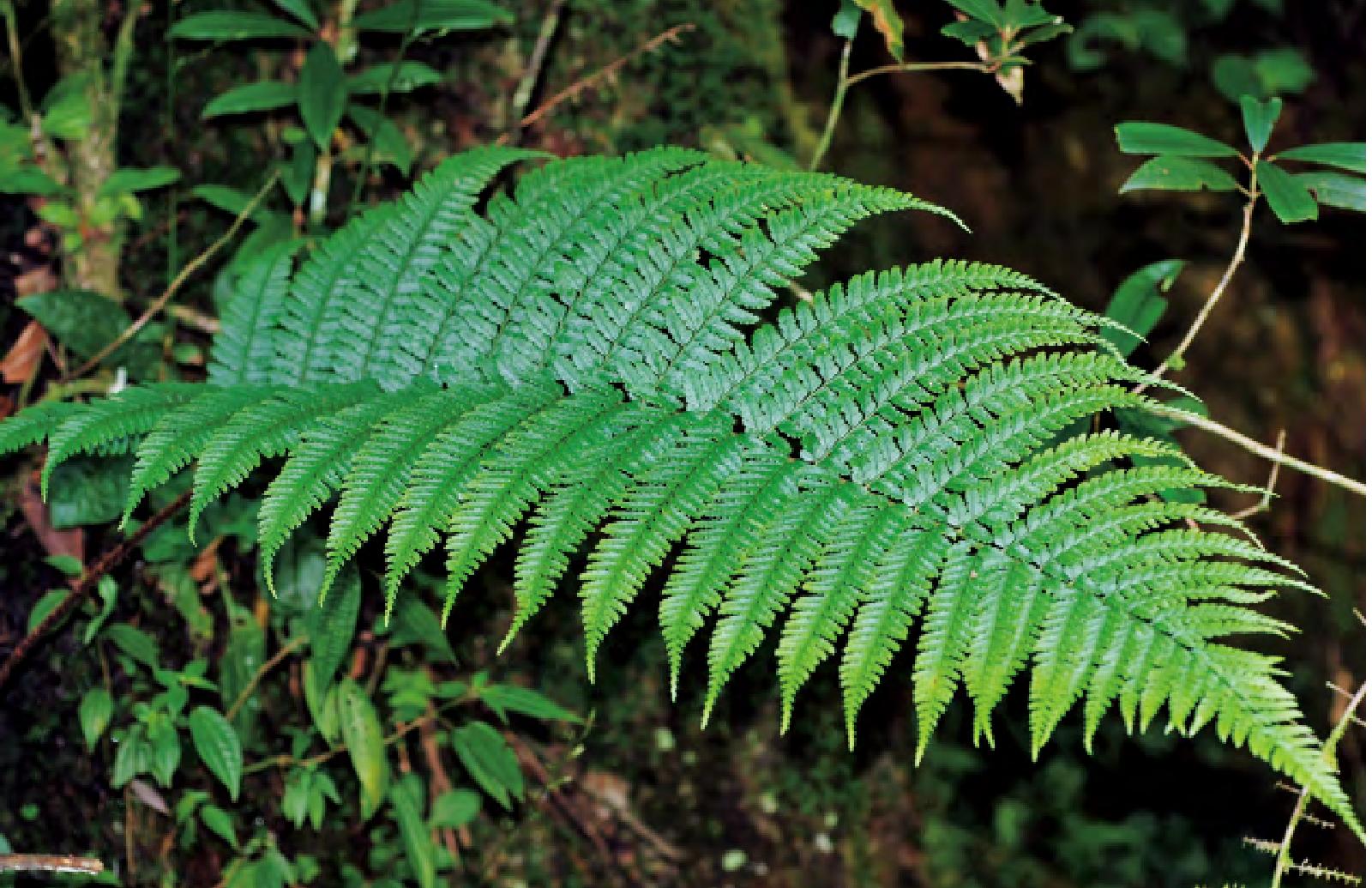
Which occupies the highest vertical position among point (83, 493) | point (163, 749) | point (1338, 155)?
point (1338, 155)

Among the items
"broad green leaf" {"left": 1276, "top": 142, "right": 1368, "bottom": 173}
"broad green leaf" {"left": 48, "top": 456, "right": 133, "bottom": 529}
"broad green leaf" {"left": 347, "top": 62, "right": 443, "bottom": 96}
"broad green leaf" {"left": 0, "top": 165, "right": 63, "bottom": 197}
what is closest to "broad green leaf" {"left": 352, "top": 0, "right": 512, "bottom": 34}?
"broad green leaf" {"left": 347, "top": 62, "right": 443, "bottom": 96}

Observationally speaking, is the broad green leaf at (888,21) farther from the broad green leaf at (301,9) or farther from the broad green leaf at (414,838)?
the broad green leaf at (414,838)

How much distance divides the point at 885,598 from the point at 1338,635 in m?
1.79

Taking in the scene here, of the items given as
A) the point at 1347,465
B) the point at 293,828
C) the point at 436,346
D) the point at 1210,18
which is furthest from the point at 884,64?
the point at 293,828

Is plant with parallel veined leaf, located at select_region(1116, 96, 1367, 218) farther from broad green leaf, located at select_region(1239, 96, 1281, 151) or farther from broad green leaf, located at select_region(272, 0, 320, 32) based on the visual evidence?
broad green leaf, located at select_region(272, 0, 320, 32)

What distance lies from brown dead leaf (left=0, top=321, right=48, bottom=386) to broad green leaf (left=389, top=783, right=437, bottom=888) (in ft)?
3.61

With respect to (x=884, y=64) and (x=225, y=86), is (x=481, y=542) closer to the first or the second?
(x=225, y=86)

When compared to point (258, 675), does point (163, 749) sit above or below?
below

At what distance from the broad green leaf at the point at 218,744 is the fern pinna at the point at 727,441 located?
674mm

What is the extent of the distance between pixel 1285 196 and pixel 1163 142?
244 mm

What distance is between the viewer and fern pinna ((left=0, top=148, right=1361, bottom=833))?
1.44 meters

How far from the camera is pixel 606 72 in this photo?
2.52 m

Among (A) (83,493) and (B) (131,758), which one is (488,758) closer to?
(B) (131,758)

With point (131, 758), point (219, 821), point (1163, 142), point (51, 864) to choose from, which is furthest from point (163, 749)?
point (1163, 142)
